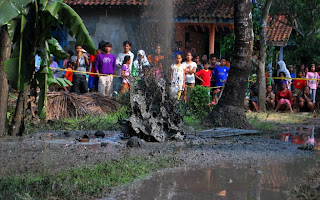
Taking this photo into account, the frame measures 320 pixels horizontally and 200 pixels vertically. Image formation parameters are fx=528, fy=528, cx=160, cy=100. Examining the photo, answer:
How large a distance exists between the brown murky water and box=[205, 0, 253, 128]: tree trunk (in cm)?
425

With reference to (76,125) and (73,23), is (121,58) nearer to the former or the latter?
(76,125)

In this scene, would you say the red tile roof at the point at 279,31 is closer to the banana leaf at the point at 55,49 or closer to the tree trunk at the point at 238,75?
the tree trunk at the point at 238,75

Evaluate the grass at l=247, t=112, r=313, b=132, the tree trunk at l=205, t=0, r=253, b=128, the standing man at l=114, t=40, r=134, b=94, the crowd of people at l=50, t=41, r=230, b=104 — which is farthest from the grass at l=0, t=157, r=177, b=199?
the standing man at l=114, t=40, r=134, b=94

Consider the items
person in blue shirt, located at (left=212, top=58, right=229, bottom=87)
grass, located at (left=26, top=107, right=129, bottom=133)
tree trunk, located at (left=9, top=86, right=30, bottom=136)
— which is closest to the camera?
tree trunk, located at (left=9, top=86, right=30, bottom=136)

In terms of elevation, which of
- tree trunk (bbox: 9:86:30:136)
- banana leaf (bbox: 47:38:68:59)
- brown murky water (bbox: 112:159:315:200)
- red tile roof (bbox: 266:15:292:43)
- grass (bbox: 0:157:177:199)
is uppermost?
red tile roof (bbox: 266:15:292:43)

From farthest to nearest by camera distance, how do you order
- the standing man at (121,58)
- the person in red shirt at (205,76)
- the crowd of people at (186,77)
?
1. the person in red shirt at (205,76)
2. the standing man at (121,58)
3. the crowd of people at (186,77)

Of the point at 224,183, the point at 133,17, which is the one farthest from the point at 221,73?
the point at 224,183

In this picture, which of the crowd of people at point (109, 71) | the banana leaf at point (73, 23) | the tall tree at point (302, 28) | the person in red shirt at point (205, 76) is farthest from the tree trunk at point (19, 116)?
the tall tree at point (302, 28)

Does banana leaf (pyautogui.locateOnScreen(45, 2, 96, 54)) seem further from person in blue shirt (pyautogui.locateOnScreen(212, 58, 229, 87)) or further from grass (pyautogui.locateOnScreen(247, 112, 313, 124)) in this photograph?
person in blue shirt (pyautogui.locateOnScreen(212, 58, 229, 87))

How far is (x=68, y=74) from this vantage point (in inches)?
626

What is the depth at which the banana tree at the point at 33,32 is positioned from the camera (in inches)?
326

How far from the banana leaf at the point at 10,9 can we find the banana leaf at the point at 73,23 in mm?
395

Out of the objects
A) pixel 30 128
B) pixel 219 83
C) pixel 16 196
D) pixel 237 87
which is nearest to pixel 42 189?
pixel 16 196

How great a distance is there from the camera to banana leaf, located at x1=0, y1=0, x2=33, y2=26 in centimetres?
782
